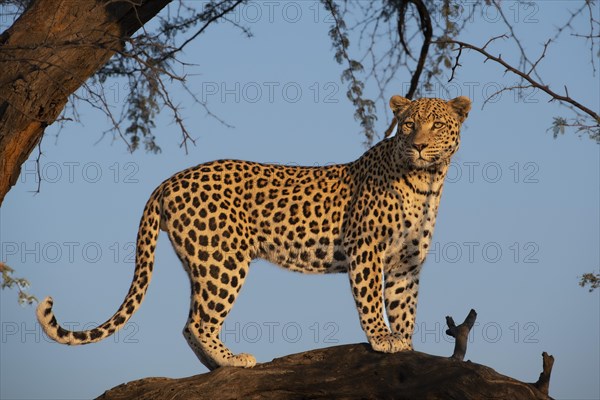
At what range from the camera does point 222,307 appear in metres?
8.35

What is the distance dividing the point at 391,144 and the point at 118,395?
3.11 meters

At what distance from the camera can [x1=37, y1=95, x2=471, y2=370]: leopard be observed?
832cm

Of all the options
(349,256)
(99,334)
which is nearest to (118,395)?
(99,334)

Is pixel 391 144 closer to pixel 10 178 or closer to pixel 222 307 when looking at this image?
pixel 222 307

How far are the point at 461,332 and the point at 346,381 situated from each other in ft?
4.00

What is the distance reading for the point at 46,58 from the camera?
8797mm

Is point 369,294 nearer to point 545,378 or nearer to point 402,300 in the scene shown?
point 402,300

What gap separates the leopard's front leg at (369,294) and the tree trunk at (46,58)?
2.66m

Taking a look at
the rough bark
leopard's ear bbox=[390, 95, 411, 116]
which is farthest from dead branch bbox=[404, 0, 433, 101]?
the rough bark

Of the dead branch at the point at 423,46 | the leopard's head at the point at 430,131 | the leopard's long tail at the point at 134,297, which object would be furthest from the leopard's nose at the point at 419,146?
the dead branch at the point at 423,46

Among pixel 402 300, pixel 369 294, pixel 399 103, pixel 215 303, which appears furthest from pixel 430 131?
pixel 215 303

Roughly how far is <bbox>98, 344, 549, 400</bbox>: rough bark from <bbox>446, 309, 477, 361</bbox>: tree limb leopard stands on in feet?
1.89

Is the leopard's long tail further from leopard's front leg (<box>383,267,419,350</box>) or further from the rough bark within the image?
leopard's front leg (<box>383,267,419,350</box>)

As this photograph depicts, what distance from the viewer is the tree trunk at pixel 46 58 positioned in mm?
8609
